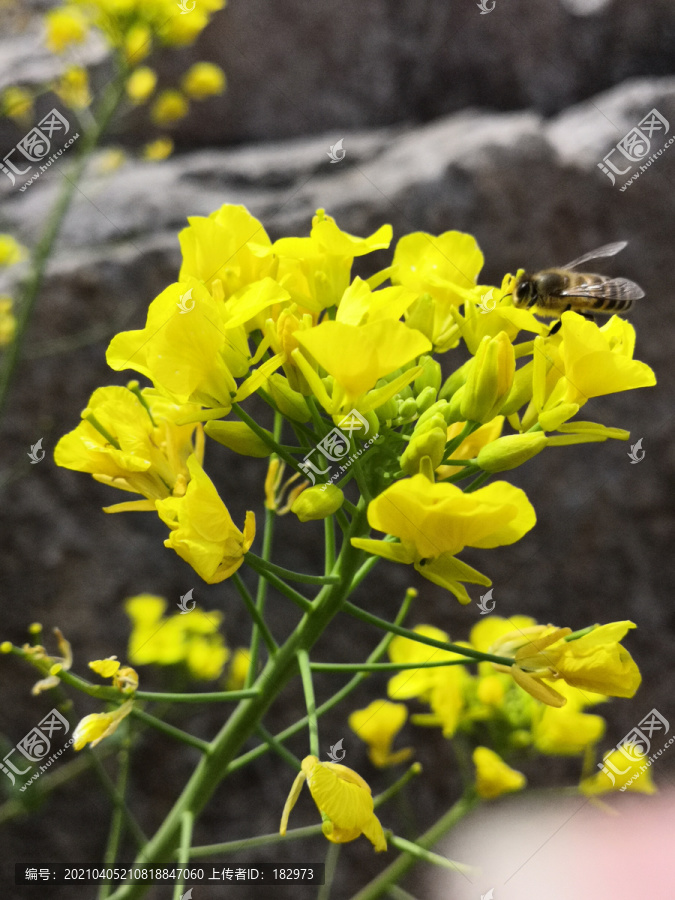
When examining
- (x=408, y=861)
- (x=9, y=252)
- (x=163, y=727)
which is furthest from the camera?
(x=9, y=252)

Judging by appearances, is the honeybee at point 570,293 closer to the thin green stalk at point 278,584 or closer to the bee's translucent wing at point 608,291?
the bee's translucent wing at point 608,291

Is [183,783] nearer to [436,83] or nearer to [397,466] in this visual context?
[397,466]

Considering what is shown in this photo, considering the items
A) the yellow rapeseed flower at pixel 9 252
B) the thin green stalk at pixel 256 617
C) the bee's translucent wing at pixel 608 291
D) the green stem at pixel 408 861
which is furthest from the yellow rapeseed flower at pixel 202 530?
the yellow rapeseed flower at pixel 9 252

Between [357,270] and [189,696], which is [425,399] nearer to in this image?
[189,696]

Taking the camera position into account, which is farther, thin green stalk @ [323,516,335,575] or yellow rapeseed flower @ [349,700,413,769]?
yellow rapeseed flower @ [349,700,413,769]

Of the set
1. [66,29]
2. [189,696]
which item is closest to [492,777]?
[189,696]

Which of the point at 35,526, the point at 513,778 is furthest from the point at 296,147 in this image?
the point at 513,778

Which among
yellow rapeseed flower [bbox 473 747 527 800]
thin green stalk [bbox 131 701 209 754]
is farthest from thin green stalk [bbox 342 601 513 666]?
yellow rapeseed flower [bbox 473 747 527 800]

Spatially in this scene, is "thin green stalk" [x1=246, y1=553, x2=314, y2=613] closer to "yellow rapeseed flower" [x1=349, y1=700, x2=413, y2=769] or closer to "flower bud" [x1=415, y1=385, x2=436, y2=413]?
"flower bud" [x1=415, y1=385, x2=436, y2=413]
